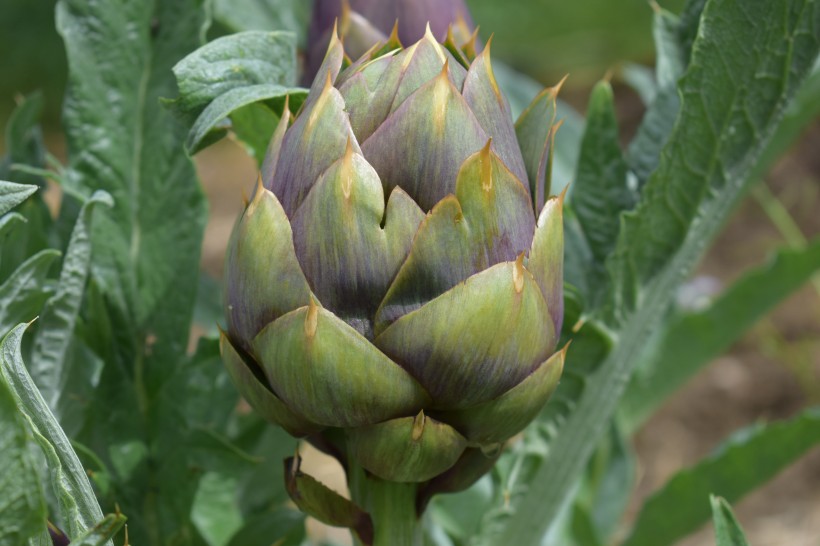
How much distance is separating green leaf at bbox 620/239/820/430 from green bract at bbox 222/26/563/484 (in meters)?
0.49

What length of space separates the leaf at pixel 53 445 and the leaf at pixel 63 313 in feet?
0.43

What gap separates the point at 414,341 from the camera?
0.45 meters

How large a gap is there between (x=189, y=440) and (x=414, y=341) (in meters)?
0.28

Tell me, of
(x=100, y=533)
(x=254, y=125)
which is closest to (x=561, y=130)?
(x=254, y=125)

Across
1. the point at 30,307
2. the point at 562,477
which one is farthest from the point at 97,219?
the point at 562,477

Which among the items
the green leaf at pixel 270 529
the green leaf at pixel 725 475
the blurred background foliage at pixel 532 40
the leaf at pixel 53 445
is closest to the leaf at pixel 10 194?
the leaf at pixel 53 445

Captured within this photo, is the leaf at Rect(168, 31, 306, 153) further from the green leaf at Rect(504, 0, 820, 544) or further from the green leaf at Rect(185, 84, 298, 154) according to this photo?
the green leaf at Rect(504, 0, 820, 544)

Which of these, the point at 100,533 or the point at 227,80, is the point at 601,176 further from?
the point at 100,533

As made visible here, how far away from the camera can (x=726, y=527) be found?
1.63ft

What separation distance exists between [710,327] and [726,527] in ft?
1.59

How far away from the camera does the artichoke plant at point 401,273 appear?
45 centimetres

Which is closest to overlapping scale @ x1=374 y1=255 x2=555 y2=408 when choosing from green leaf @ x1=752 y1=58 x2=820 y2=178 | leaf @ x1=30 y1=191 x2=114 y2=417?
leaf @ x1=30 y1=191 x2=114 y2=417

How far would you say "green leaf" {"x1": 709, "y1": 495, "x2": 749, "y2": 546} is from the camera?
1.61 ft

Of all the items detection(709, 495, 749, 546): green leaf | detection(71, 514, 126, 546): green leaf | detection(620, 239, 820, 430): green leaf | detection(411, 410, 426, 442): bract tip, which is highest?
detection(411, 410, 426, 442): bract tip
